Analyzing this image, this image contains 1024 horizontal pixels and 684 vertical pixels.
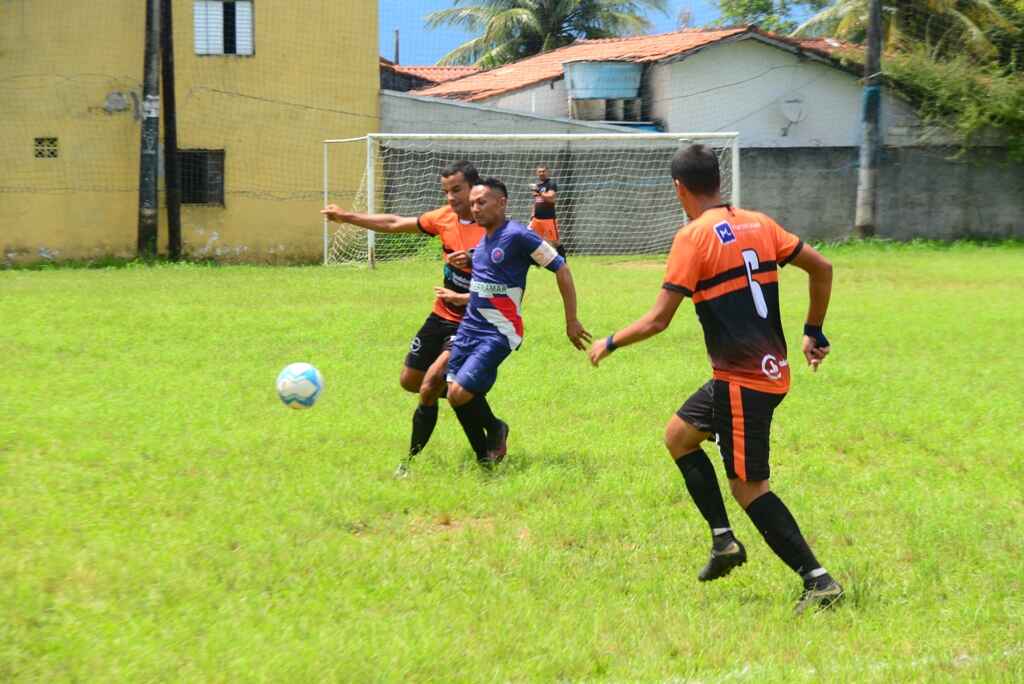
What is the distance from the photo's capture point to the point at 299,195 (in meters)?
28.0

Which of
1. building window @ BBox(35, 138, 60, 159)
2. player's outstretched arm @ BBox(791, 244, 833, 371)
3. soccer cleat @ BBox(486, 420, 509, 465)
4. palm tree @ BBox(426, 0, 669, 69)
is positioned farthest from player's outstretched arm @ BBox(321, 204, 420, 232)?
palm tree @ BBox(426, 0, 669, 69)

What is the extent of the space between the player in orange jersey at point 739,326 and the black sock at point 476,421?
242 centimetres

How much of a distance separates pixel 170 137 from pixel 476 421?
20.0m

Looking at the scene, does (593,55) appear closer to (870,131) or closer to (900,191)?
(870,131)

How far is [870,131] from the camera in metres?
28.9

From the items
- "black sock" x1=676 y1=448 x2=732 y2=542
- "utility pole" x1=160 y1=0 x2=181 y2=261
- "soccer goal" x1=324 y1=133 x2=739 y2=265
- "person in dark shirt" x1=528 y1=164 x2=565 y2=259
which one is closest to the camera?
"black sock" x1=676 y1=448 x2=732 y2=542

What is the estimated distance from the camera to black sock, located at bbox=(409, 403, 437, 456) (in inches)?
319

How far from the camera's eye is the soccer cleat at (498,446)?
805 cm

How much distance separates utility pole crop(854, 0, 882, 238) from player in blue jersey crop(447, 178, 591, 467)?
74.9 ft

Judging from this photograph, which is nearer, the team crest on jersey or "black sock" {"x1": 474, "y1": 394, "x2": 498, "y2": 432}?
the team crest on jersey

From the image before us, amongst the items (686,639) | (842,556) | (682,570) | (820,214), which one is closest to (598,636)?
(686,639)

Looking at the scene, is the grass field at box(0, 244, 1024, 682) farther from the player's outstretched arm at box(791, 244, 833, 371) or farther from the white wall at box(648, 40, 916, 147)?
the white wall at box(648, 40, 916, 147)

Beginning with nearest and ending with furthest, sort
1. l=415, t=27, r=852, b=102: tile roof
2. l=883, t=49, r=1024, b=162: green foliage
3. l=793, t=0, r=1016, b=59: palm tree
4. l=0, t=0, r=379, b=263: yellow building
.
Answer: l=0, t=0, r=379, b=263: yellow building < l=415, t=27, r=852, b=102: tile roof < l=883, t=49, r=1024, b=162: green foliage < l=793, t=0, r=1016, b=59: palm tree

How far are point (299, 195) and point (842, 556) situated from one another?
23.0 metres
